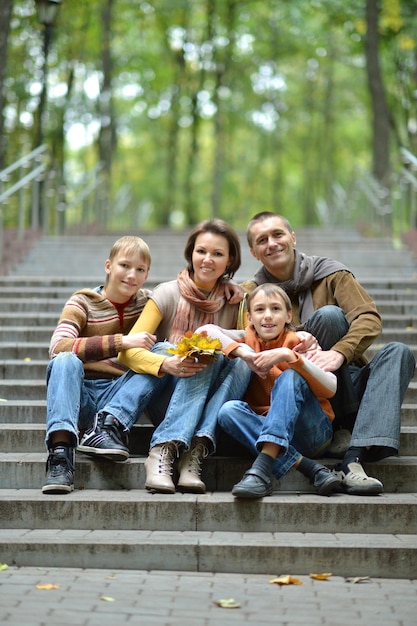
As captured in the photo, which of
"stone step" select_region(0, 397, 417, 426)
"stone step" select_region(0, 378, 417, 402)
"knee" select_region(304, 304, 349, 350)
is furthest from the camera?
"stone step" select_region(0, 378, 417, 402)

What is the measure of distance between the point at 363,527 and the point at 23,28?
15708 mm

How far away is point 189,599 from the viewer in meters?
3.93

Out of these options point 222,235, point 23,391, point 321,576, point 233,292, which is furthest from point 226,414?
point 23,391

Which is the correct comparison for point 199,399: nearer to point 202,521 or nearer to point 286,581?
point 202,521

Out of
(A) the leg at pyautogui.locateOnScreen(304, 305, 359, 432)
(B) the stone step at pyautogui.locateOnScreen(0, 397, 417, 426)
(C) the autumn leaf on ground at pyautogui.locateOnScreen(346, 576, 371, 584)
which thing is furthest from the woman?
(B) the stone step at pyautogui.locateOnScreen(0, 397, 417, 426)

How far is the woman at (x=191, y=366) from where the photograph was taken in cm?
485

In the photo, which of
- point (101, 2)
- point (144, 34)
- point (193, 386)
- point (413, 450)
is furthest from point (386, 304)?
point (144, 34)

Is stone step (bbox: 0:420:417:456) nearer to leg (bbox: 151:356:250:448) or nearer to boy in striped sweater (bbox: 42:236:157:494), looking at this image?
boy in striped sweater (bbox: 42:236:157:494)

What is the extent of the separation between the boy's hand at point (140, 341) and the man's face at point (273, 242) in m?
0.85

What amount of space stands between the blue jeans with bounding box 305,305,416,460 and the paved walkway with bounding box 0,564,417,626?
2.74ft

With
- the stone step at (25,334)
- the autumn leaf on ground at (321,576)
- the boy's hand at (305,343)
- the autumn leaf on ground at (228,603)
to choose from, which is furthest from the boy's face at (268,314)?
the stone step at (25,334)

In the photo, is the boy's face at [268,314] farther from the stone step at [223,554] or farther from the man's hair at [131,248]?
the stone step at [223,554]

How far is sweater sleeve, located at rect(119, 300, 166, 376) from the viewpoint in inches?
197

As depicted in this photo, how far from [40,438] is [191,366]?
1.17 metres
